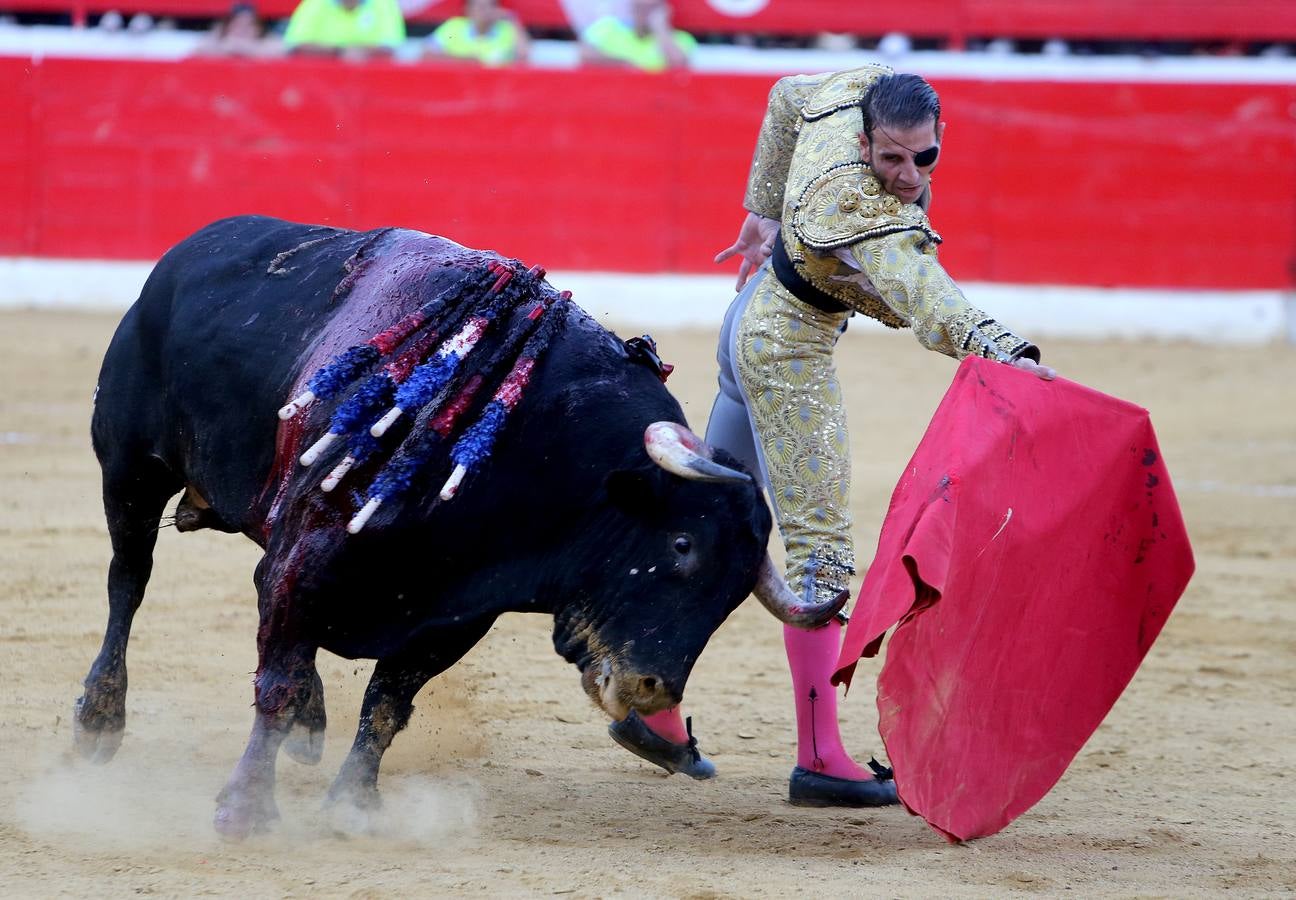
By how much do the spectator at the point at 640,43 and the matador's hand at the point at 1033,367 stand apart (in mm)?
7458

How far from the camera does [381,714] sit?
290 cm

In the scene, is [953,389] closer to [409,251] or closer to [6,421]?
[409,251]

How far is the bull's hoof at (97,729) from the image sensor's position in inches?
126

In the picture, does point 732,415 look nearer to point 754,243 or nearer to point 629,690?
point 754,243

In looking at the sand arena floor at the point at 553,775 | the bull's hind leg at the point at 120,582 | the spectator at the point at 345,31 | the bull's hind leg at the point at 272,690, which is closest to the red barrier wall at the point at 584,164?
the spectator at the point at 345,31

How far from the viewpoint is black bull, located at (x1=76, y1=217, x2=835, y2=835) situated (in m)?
2.68

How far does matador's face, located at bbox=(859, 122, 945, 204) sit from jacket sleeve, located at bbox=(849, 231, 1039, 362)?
9 centimetres

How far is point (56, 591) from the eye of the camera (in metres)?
4.38

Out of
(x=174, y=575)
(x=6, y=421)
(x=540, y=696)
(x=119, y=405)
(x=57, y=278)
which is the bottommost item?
(x=57, y=278)

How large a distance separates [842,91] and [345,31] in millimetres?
7216

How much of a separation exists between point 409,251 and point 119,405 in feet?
2.19

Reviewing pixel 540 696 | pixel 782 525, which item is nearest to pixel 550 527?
pixel 782 525

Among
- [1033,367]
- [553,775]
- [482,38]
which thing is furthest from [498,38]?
[1033,367]

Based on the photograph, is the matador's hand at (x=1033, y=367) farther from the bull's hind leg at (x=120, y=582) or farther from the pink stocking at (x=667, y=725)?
the bull's hind leg at (x=120, y=582)
